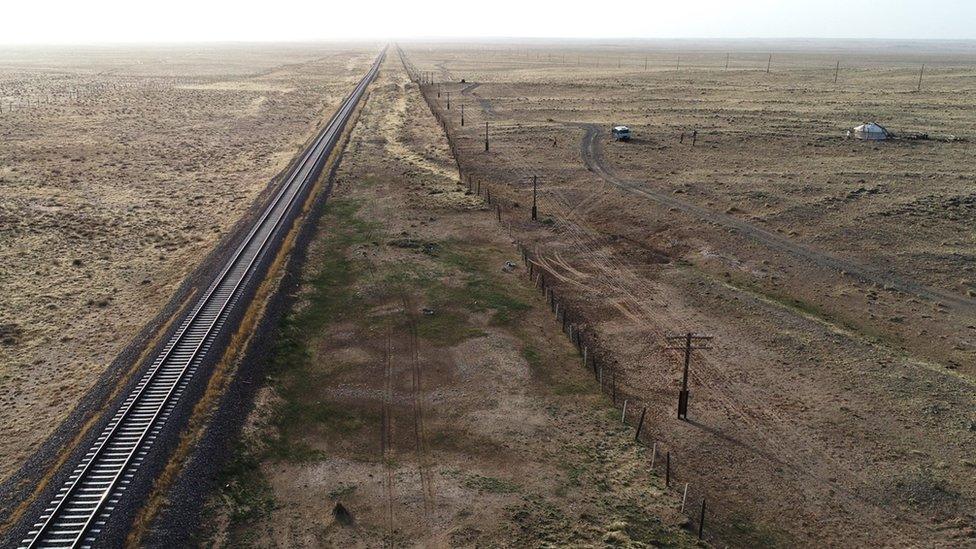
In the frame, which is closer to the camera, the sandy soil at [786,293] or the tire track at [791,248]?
the sandy soil at [786,293]

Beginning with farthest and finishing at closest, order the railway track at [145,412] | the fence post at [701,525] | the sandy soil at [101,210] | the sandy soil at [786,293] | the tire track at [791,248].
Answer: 1. the tire track at [791,248]
2. the sandy soil at [101,210]
3. the sandy soil at [786,293]
4. the fence post at [701,525]
5. the railway track at [145,412]

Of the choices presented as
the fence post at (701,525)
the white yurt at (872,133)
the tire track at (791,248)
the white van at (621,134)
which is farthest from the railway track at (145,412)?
the white yurt at (872,133)

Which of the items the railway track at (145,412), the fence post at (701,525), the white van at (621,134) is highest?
the white van at (621,134)

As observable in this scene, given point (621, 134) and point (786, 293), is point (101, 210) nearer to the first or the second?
point (786, 293)

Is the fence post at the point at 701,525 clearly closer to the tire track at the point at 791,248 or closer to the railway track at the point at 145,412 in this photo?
the railway track at the point at 145,412

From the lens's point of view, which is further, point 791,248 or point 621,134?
point 621,134

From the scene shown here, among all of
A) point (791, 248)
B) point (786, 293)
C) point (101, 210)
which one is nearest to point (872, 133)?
point (791, 248)

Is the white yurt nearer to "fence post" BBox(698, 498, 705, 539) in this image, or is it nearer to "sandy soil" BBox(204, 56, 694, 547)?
"sandy soil" BBox(204, 56, 694, 547)
